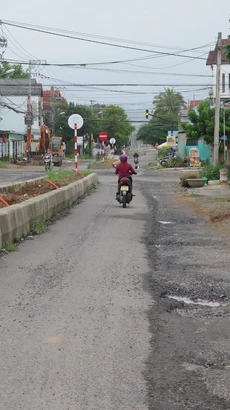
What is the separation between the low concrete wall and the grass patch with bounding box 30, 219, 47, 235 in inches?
3.5

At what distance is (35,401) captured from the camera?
14.9 feet

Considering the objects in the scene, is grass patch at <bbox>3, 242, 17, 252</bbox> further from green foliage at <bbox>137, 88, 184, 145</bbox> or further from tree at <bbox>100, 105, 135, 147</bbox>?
tree at <bbox>100, 105, 135, 147</bbox>

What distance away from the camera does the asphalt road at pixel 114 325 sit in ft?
15.6

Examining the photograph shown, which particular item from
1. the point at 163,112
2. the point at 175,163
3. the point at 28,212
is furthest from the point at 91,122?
the point at 28,212

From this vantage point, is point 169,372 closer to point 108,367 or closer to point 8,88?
point 108,367

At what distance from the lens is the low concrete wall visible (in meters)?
11.3

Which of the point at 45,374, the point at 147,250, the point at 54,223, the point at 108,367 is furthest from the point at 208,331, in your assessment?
the point at 54,223

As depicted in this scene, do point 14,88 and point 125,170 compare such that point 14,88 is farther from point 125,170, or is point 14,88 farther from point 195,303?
point 195,303

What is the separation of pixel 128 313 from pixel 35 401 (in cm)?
262

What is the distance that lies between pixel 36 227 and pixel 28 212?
517 mm

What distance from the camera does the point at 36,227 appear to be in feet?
45.0

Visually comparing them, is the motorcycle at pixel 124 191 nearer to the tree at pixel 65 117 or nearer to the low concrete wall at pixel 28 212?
the low concrete wall at pixel 28 212

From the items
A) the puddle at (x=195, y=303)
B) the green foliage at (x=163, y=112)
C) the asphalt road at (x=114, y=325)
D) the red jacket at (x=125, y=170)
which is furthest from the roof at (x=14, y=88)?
the puddle at (x=195, y=303)

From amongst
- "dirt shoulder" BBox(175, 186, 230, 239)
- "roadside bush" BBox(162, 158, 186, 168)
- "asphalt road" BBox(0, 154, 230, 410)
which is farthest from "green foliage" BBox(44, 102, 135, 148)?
"asphalt road" BBox(0, 154, 230, 410)
